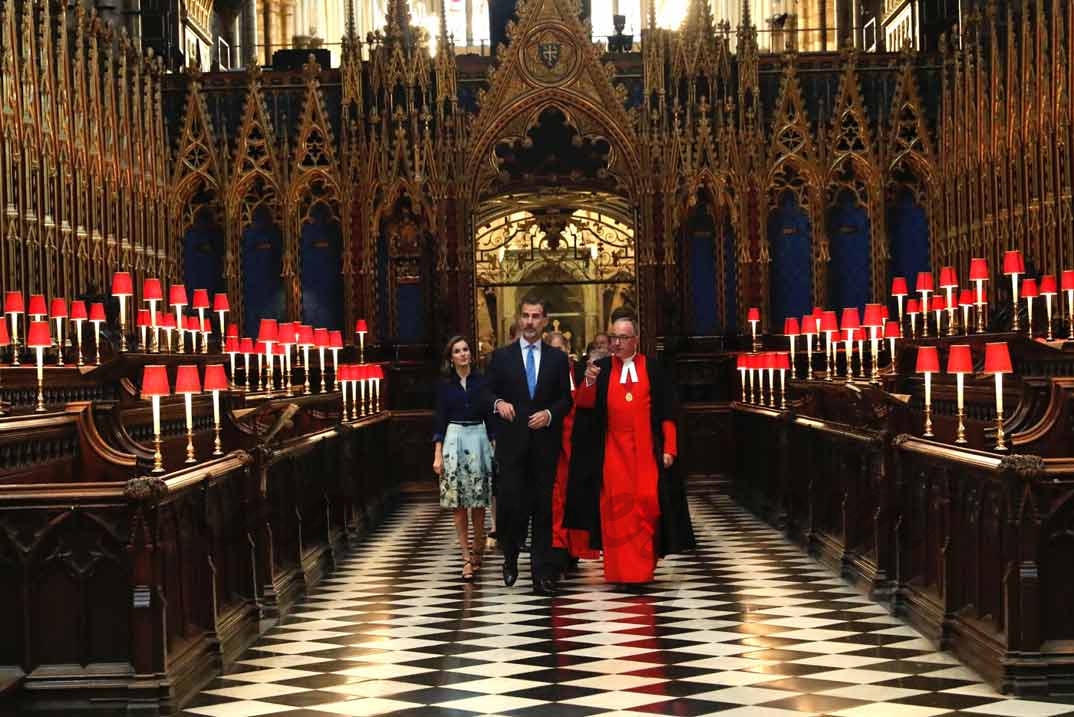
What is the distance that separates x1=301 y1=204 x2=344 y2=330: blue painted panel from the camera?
23203 mm

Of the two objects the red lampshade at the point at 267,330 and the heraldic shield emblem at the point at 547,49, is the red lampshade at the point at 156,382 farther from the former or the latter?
the heraldic shield emblem at the point at 547,49

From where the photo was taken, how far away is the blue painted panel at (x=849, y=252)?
23.0 m

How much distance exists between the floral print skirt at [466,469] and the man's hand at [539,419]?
1.05 metres

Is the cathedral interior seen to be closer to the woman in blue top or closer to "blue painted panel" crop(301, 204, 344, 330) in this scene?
"blue painted panel" crop(301, 204, 344, 330)

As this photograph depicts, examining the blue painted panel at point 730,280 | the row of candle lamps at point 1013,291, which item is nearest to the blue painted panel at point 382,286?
the blue painted panel at point 730,280

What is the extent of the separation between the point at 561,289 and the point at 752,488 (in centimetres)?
991

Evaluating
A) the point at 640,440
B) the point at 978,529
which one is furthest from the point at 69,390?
the point at 978,529

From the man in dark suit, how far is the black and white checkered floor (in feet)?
1.51

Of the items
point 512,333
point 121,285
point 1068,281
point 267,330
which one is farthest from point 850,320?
point 121,285

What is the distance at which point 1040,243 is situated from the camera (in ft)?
63.9

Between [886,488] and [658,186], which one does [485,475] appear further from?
[658,186]

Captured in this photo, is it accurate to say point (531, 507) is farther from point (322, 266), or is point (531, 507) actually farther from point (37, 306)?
point (322, 266)

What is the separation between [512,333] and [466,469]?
1.65 meters

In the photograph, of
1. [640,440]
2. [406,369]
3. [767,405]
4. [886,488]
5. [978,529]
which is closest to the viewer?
[978,529]
